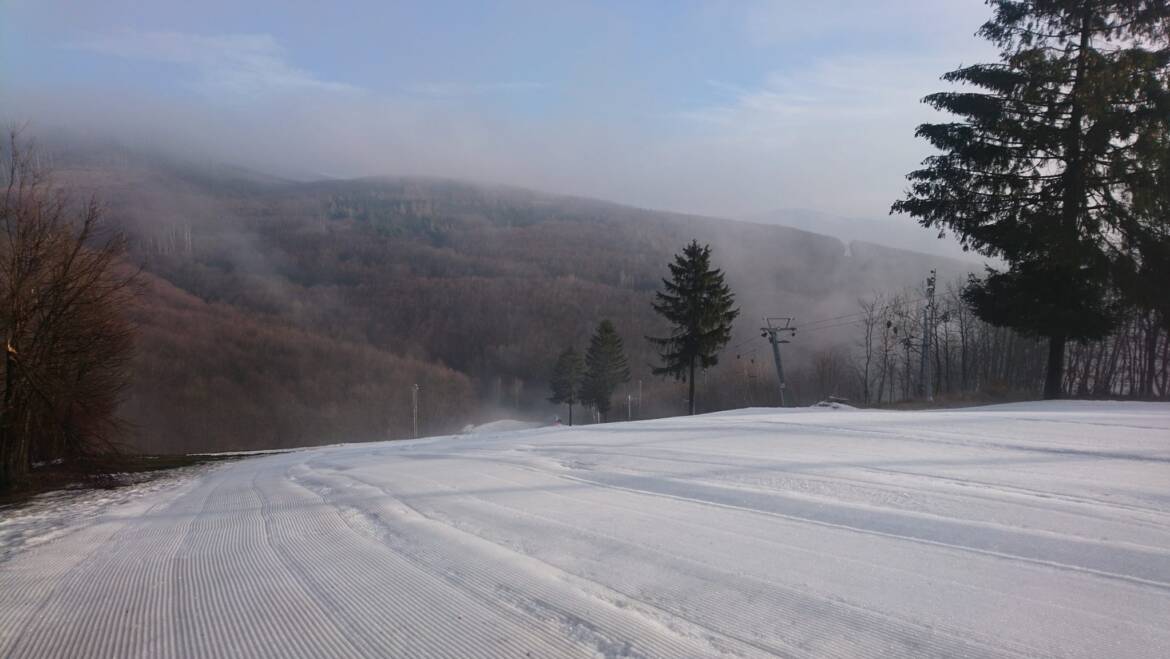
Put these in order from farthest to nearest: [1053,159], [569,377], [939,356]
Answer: [569,377] < [939,356] < [1053,159]

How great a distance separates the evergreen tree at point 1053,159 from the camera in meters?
17.2

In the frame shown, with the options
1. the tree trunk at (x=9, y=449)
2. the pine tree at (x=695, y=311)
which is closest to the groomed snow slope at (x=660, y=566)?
the tree trunk at (x=9, y=449)

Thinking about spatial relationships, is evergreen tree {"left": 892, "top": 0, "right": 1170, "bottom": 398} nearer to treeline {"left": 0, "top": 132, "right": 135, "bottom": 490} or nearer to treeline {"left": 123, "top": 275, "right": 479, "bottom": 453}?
treeline {"left": 0, "top": 132, "right": 135, "bottom": 490}

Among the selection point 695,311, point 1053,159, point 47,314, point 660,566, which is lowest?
point 695,311

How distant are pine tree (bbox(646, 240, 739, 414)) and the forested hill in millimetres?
21085

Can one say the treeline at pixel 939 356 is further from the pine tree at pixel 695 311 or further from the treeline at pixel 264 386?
the treeline at pixel 264 386

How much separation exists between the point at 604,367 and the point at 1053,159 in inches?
1827

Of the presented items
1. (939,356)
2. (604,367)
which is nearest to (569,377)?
(604,367)

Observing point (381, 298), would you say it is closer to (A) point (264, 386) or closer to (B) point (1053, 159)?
(A) point (264, 386)

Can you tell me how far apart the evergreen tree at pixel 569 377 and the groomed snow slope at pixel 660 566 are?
61.8m

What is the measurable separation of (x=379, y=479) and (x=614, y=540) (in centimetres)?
463

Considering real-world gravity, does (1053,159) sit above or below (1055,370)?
above

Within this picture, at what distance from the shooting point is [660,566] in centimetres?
390

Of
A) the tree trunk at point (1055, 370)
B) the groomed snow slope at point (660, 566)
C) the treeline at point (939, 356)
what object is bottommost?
the treeline at point (939, 356)
